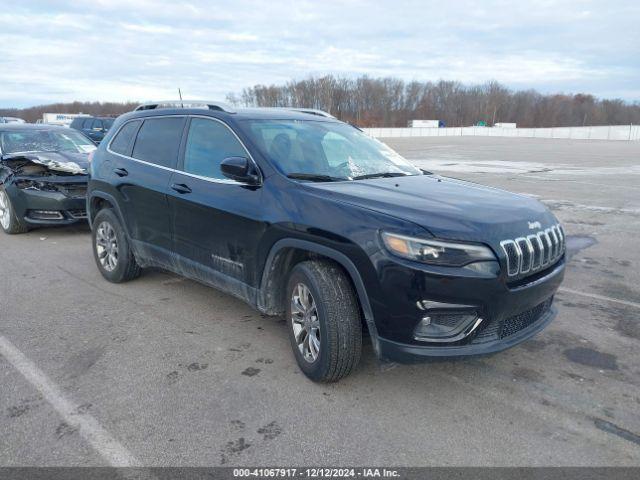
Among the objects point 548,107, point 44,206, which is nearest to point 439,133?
point 548,107

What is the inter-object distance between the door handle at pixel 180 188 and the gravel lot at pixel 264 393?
115 cm

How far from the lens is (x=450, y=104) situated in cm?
12294

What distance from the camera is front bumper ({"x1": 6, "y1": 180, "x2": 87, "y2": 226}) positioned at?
25.2 feet

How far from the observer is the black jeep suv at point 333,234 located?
299cm

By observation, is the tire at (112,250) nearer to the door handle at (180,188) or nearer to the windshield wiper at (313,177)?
the door handle at (180,188)

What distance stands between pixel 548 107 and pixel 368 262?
129 metres

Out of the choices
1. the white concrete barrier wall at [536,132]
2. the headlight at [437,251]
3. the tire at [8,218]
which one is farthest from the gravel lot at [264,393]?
the white concrete barrier wall at [536,132]

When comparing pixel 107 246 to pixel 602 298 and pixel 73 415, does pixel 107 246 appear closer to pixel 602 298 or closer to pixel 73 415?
pixel 73 415

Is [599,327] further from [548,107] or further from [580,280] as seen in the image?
[548,107]

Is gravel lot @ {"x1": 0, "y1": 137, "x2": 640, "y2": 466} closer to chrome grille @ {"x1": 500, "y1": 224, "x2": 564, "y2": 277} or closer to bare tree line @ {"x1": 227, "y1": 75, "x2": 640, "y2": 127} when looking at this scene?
chrome grille @ {"x1": 500, "y1": 224, "x2": 564, "y2": 277}

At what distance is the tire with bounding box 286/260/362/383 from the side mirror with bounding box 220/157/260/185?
0.75m

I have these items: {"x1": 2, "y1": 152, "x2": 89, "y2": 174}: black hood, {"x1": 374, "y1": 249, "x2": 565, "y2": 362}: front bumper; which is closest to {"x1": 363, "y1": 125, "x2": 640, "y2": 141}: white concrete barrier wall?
{"x1": 2, "y1": 152, "x2": 89, "y2": 174}: black hood

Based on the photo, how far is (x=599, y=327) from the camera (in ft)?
14.6

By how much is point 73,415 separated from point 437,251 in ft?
7.82
